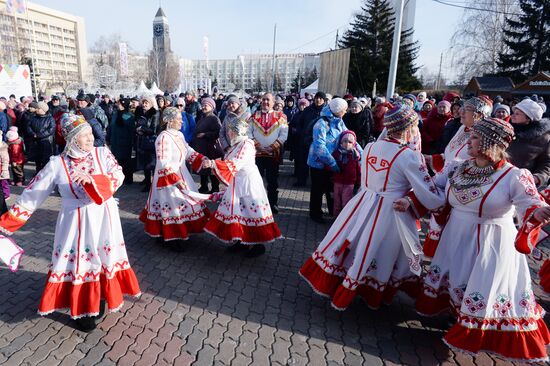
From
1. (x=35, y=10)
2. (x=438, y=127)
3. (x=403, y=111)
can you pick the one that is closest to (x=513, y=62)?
(x=438, y=127)

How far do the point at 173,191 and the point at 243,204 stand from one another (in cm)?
96

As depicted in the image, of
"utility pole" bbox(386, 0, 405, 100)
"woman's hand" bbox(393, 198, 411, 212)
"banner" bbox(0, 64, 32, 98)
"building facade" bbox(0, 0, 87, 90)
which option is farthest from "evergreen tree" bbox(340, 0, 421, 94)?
"building facade" bbox(0, 0, 87, 90)

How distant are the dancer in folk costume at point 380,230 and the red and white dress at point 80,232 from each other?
6.13 feet

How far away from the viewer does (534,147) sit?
13.9 feet

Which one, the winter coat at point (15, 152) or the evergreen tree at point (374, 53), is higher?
the evergreen tree at point (374, 53)

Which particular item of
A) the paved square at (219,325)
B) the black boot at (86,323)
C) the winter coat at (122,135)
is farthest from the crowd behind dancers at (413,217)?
the winter coat at (122,135)

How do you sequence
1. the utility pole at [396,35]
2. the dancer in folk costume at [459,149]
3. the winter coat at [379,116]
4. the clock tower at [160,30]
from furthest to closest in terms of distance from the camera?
1. the clock tower at [160,30]
2. the utility pole at [396,35]
3. the winter coat at [379,116]
4. the dancer in folk costume at [459,149]

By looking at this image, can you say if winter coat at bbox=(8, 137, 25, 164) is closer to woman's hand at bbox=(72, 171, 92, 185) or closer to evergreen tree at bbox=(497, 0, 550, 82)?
woman's hand at bbox=(72, 171, 92, 185)

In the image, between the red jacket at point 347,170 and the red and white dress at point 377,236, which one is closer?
the red and white dress at point 377,236

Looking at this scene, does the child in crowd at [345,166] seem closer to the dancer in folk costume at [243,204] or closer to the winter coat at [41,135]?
the dancer in folk costume at [243,204]

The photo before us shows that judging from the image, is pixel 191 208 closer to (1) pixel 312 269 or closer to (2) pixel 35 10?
(1) pixel 312 269

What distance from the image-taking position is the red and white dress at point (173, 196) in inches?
175

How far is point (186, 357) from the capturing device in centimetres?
293

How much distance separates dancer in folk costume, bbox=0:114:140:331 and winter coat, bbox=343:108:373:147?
5.26m
